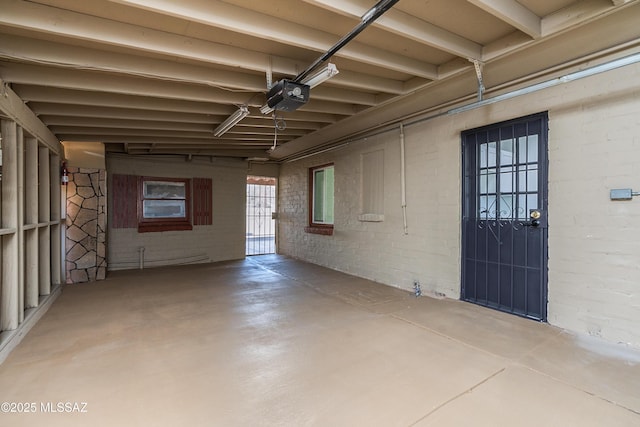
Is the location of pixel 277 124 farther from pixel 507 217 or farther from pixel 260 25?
pixel 507 217

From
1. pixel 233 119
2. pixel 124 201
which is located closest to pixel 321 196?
pixel 233 119

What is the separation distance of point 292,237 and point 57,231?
4.82 metres

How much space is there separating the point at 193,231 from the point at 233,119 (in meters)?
3.96

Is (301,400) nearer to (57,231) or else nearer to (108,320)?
(108,320)

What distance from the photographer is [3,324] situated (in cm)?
304

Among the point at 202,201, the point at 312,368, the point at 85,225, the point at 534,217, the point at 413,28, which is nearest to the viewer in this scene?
the point at 312,368

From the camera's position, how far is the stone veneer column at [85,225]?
5.52 metres

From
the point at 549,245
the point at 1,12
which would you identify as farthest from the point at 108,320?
the point at 549,245

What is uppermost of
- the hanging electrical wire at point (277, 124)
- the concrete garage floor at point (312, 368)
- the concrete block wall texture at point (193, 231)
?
the hanging electrical wire at point (277, 124)

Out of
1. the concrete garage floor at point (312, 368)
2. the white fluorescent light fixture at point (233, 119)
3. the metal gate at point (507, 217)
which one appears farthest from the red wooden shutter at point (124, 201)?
the metal gate at point (507, 217)

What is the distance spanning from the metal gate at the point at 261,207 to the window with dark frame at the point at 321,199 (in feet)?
6.75

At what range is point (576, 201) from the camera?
3205mm

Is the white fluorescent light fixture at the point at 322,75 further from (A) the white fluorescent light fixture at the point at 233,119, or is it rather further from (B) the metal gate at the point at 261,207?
(B) the metal gate at the point at 261,207

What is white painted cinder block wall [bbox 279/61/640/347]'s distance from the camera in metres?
Answer: 2.89
